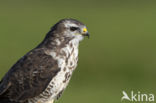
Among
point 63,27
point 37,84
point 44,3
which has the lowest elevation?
point 44,3

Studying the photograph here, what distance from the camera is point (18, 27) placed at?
130 ft

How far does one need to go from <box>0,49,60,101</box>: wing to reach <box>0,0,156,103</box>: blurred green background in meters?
6.60

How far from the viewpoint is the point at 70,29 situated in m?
9.74

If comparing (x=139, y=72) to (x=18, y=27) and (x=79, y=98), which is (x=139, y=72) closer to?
(x=79, y=98)

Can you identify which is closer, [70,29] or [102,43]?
[70,29]

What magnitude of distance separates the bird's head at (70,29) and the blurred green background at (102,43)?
646cm

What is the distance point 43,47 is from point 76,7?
41.8 metres

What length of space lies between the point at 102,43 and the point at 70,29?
21237mm

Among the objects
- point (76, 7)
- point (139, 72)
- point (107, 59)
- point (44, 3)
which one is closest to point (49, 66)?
point (139, 72)

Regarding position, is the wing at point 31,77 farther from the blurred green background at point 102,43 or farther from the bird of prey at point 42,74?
the blurred green background at point 102,43

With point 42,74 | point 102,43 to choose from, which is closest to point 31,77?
point 42,74

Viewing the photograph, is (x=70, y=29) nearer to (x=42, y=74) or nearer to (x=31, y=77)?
(x=42, y=74)

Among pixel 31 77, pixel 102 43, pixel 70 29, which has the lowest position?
pixel 102 43

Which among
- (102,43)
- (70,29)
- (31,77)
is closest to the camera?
(31,77)
